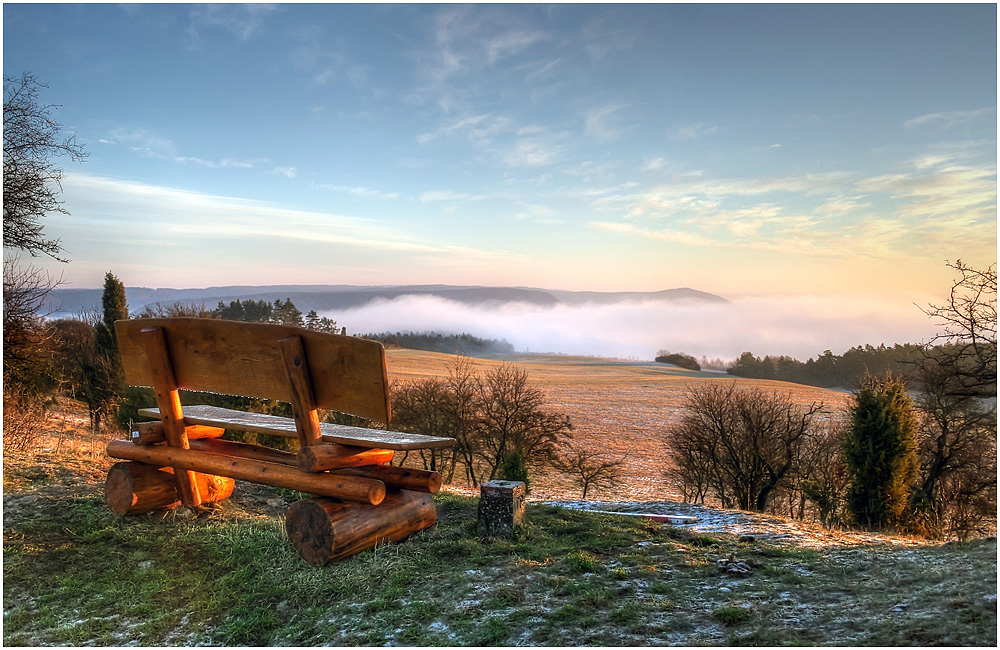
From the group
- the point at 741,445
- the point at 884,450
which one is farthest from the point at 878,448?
the point at 741,445

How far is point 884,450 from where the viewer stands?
11.9m

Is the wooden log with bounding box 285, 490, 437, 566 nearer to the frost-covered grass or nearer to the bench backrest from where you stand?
the frost-covered grass

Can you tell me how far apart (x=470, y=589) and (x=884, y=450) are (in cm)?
1050

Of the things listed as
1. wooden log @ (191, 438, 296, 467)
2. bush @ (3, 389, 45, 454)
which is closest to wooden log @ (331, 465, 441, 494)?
wooden log @ (191, 438, 296, 467)

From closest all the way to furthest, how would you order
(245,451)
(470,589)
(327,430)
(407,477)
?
(470,589) < (407,477) < (327,430) < (245,451)

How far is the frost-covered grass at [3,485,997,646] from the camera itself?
3766mm

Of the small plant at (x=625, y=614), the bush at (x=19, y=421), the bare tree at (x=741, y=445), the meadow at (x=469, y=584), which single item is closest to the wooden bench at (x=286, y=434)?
the meadow at (x=469, y=584)

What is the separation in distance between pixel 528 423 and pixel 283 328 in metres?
15.9

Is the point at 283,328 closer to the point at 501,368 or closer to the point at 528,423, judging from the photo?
the point at 528,423

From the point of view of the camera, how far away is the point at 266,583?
4.77 meters

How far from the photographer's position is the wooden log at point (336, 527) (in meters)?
4.77

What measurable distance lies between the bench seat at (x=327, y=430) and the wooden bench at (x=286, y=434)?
0.05ft

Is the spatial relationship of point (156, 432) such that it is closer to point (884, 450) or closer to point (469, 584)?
point (469, 584)

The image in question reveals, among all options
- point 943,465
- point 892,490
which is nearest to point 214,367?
point 892,490
